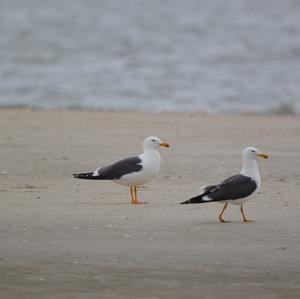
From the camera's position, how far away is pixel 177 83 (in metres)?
24.3

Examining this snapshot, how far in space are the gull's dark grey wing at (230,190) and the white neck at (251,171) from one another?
6 cm

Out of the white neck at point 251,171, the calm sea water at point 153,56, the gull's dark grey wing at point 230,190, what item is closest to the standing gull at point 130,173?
the white neck at point 251,171

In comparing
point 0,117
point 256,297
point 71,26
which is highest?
point 71,26

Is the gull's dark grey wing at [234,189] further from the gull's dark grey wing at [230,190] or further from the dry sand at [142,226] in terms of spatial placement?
the dry sand at [142,226]

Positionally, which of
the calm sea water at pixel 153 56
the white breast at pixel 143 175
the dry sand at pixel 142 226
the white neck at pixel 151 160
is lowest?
the dry sand at pixel 142 226

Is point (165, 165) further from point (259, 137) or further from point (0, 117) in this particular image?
point (0, 117)

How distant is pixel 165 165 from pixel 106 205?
2494 mm

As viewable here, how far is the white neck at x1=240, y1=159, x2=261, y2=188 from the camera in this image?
383 inches

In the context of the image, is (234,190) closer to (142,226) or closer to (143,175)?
(142,226)

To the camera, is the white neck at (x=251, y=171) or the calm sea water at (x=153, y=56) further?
the calm sea water at (x=153, y=56)

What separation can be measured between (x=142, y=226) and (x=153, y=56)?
21.3m

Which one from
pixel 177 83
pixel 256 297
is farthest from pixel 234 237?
pixel 177 83

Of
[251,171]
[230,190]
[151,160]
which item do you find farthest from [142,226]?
[151,160]

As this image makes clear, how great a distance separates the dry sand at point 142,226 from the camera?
25.4 ft
